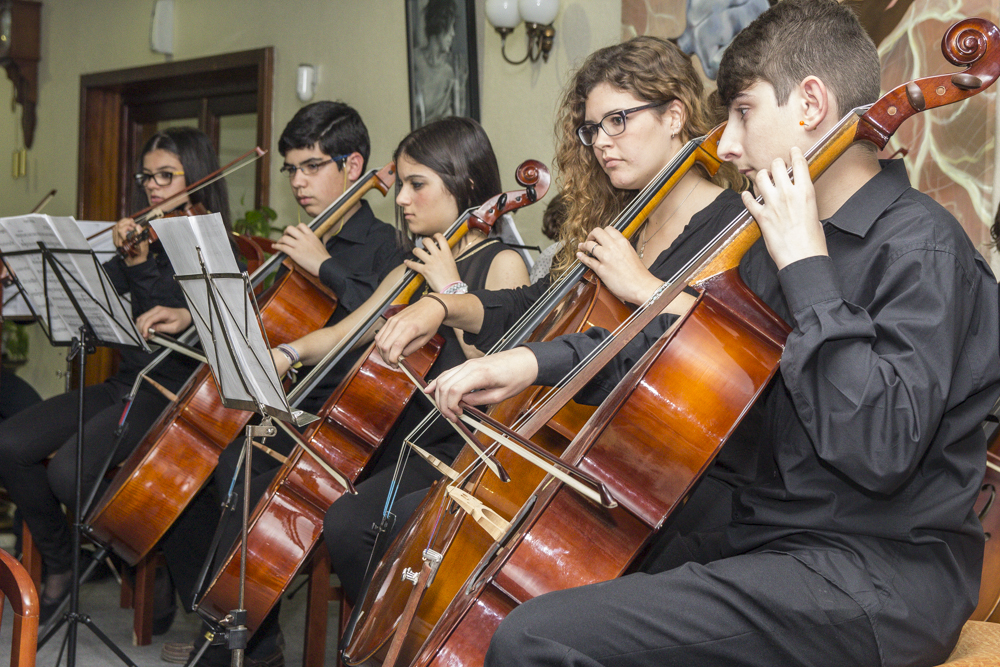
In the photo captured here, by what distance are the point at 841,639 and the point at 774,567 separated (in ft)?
0.33

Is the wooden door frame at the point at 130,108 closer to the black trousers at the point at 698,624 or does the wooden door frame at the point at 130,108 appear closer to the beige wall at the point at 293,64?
the beige wall at the point at 293,64

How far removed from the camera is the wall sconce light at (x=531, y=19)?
306 centimetres

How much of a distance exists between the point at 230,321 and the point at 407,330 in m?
0.32

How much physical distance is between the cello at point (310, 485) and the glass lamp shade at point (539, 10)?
1521 millimetres

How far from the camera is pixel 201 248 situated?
1546mm

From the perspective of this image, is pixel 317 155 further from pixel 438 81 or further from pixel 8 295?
pixel 8 295

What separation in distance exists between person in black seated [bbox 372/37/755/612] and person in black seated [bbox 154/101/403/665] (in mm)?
482

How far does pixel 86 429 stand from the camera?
8.43ft

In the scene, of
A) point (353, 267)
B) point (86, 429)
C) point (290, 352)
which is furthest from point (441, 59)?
point (86, 429)

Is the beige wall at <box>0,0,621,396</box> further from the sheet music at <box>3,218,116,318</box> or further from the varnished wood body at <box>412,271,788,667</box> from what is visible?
the varnished wood body at <box>412,271,788,667</box>

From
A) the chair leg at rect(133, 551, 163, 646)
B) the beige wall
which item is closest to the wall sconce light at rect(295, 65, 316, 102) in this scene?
the beige wall

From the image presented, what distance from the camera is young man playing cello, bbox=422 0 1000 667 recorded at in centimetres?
99

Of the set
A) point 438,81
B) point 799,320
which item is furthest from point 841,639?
point 438,81

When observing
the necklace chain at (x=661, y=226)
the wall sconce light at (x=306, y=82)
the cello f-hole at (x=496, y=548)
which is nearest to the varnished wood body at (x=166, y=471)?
the necklace chain at (x=661, y=226)
